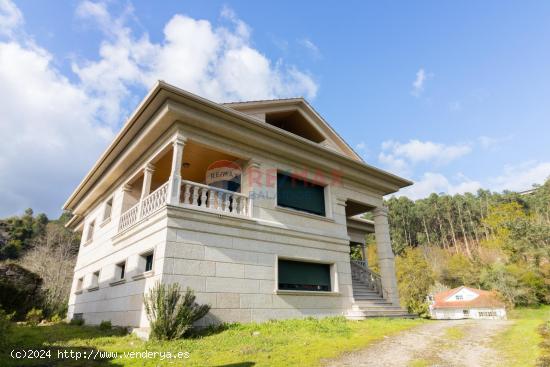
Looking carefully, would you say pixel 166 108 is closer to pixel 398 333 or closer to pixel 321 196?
pixel 321 196

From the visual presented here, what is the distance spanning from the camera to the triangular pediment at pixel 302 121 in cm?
1273

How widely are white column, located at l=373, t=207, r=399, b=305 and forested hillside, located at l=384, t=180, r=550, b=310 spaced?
15214mm

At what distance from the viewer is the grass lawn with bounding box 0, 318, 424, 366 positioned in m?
5.59

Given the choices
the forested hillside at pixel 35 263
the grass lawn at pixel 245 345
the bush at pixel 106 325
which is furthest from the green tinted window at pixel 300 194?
the forested hillside at pixel 35 263

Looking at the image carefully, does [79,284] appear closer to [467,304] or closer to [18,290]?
[18,290]

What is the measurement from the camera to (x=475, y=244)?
5412 centimetres

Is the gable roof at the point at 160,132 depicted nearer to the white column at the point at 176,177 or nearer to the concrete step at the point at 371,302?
the white column at the point at 176,177

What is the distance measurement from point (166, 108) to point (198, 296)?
17.7 feet

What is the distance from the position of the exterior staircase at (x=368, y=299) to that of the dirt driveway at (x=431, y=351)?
362cm

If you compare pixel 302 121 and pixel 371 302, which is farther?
pixel 302 121

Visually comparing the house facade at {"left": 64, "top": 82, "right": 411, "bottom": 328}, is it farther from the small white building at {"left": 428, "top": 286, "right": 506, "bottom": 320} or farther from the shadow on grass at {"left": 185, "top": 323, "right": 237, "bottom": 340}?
the small white building at {"left": 428, "top": 286, "right": 506, "bottom": 320}

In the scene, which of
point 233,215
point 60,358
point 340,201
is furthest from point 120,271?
point 340,201

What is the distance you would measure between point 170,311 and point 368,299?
8731 millimetres

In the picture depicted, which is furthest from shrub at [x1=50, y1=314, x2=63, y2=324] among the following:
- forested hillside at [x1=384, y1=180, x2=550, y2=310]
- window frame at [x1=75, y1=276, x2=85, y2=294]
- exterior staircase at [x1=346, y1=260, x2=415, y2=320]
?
forested hillside at [x1=384, y1=180, x2=550, y2=310]
